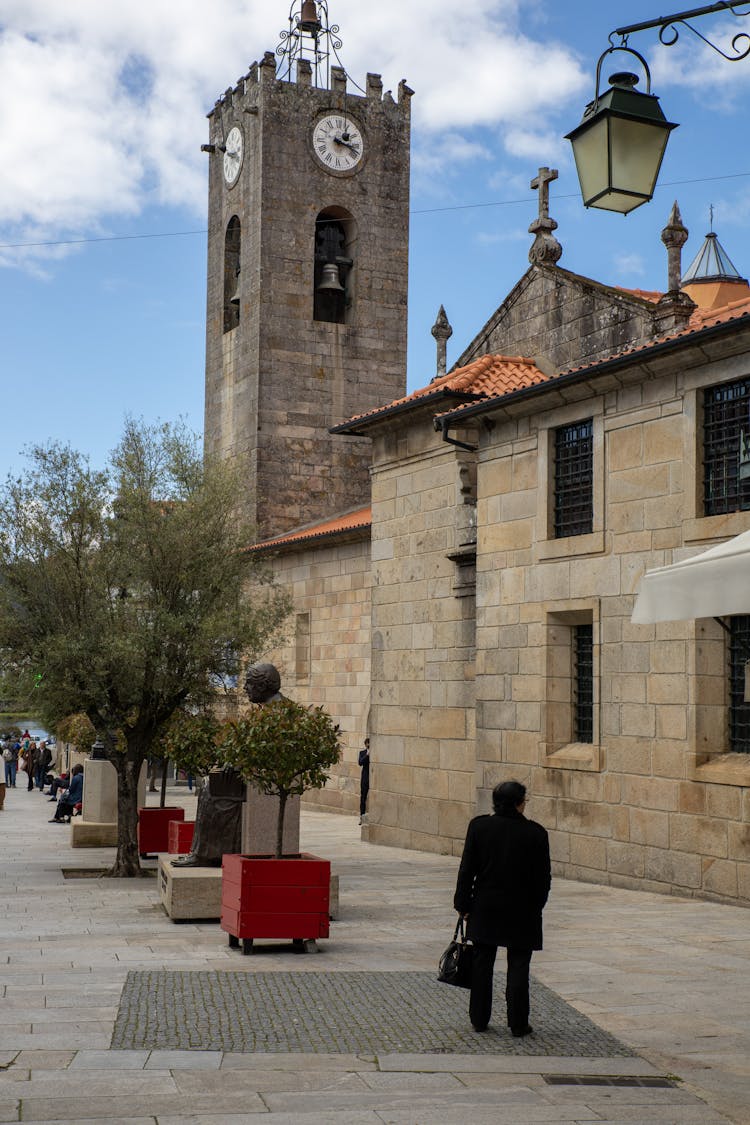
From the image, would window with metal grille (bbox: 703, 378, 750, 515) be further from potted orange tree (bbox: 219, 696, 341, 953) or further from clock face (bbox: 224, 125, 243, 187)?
clock face (bbox: 224, 125, 243, 187)

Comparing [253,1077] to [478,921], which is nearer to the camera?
[253,1077]

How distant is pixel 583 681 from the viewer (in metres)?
16.0

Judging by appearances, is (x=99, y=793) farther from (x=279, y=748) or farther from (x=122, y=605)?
(x=279, y=748)

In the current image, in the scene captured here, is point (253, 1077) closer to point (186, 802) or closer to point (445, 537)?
point (445, 537)

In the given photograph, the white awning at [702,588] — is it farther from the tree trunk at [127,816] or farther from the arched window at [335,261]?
the arched window at [335,261]

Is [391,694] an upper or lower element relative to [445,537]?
lower

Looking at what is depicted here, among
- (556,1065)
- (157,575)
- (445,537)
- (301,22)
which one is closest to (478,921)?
(556,1065)

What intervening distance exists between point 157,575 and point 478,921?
10.4 meters

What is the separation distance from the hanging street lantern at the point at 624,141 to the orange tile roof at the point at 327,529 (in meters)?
18.3

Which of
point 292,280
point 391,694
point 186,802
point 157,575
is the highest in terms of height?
point 292,280

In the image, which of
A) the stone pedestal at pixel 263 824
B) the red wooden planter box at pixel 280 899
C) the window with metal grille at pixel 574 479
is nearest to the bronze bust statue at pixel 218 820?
the stone pedestal at pixel 263 824

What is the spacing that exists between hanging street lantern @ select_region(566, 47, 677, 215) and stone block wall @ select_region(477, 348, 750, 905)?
7286 millimetres

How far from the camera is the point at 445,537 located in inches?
750

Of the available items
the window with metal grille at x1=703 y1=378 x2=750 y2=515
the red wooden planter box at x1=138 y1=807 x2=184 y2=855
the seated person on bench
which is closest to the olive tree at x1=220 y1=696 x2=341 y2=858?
the window with metal grille at x1=703 y1=378 x2=750 y2=515
